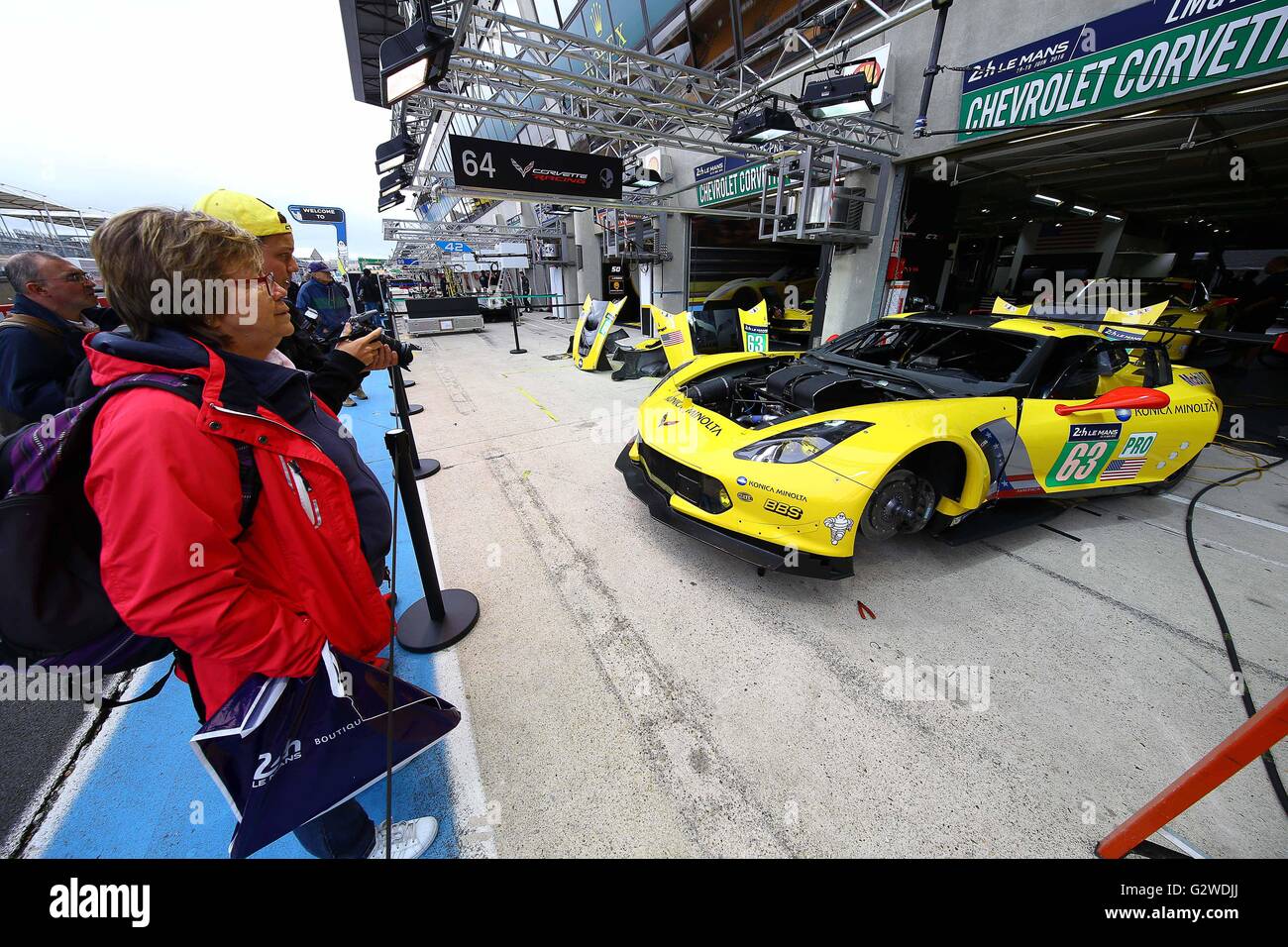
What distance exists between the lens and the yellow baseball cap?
Answer: 1509mm

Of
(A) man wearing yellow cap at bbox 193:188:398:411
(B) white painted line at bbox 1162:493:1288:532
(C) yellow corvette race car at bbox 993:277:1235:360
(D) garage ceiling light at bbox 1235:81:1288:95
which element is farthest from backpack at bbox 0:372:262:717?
(D) garage ceiling light at bbox 1235:81:1288:95

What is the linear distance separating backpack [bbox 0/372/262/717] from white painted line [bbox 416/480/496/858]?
3.54 feet

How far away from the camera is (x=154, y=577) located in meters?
0.78

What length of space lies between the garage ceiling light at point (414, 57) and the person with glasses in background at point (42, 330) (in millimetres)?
3217

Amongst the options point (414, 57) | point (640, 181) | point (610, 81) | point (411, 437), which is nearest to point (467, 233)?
point (640, 181)

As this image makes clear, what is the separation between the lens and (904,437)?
2.20m

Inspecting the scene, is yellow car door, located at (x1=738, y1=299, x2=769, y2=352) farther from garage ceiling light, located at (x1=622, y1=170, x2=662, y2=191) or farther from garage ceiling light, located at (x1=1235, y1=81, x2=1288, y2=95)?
garage ceiling light, located at (x1=622, y1=170, x2=662, y2=191)

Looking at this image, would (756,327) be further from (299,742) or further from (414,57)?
(299,742)

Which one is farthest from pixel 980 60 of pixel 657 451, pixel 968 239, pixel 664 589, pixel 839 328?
pixel 968 239

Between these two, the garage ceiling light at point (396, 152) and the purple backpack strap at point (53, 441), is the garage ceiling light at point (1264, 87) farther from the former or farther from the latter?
the garage ceiling light at point (396, 152)

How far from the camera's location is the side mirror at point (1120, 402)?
8.50ft

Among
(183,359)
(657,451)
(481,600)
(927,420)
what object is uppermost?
(183,359)
